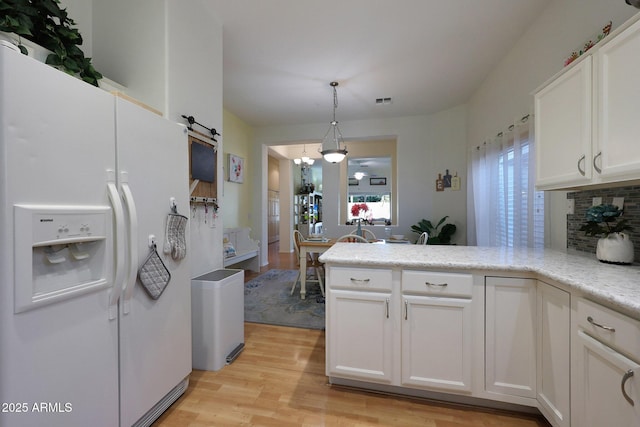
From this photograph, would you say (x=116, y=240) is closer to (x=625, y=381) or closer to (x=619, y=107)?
(x=625, y=381)

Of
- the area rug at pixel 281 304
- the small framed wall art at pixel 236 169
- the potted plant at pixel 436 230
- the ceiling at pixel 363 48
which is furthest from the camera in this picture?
the small framed wall art at pixel 236 169

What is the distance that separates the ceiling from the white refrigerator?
164cm

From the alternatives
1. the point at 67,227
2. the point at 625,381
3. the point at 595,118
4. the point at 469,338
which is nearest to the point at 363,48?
the point at 595,118

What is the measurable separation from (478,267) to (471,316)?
0.29 metres

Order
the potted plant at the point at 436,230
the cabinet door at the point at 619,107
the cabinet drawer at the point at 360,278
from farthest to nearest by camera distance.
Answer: the potted plant at the point at 436,230 → the cabinet drawer at the point at 360,278 → the cabinet door at the point at 619,107

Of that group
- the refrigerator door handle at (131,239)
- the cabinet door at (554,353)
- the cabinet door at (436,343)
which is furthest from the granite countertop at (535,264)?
the refrigerator door handle at (131,239)

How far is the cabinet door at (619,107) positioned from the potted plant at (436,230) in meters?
3.18

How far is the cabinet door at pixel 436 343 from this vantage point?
1.52m

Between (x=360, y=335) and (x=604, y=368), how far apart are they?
1.07 meters

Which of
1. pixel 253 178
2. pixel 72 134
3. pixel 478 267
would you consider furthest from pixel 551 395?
pixel 253 178

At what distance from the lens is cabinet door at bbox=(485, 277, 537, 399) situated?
4.71 ft

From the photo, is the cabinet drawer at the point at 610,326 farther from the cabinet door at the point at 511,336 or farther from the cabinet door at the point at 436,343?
the cabinet door at the point at 436,343

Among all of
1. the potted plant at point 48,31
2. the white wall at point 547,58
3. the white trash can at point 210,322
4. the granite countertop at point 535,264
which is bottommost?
the white trash can at point 210,322

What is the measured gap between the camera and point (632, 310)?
2.85 feet
